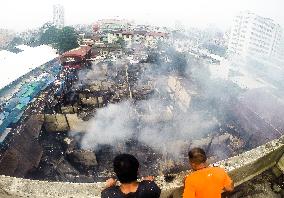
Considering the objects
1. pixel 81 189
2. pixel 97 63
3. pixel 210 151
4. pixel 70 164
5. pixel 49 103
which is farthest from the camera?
pixel 97 63

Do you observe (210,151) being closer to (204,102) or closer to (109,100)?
(204,102)

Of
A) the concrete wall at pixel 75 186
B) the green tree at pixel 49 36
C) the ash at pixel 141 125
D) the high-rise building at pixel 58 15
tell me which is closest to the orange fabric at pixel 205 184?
the concrete wall at pixel 75 186

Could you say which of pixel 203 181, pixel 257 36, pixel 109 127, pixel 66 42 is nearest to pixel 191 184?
pixel 203 181

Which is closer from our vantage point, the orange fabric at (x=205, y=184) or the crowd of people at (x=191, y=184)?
the crowd of people at (x=191, y=184)

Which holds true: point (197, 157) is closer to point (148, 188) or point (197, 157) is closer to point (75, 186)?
point (148, 188)

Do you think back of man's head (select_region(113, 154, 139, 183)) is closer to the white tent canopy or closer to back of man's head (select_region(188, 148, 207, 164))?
back of man's head (select_region(188, 148, 207, 164))

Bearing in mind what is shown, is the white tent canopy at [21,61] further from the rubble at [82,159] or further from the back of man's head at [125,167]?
the back of man's head at [125,167]

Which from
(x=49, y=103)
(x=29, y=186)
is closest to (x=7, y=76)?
(x=49, y=103)

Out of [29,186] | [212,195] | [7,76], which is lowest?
[7,76]
